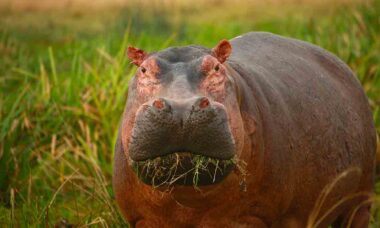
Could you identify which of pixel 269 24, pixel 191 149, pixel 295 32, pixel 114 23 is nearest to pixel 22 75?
pixel 114 23

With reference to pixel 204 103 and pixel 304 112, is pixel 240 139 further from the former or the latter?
pixel 304 112

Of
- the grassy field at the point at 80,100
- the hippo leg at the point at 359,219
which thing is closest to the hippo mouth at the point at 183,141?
the grassy field at the point at 80,100

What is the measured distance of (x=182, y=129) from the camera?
3.79m

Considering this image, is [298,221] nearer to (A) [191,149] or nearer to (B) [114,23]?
(A) [191,149]

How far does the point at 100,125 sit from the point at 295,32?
331 cm

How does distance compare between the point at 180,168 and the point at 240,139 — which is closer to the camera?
the point at 180,168

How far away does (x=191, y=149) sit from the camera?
383 centimetres

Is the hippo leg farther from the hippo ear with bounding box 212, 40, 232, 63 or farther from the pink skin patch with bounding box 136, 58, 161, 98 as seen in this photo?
the pink skin patch with bounding box 136, 58, 161, 98

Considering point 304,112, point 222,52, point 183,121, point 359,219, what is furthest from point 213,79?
point 359,219

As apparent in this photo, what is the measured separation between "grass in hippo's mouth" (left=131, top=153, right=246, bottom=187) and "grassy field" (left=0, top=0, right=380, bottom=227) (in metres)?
0.87

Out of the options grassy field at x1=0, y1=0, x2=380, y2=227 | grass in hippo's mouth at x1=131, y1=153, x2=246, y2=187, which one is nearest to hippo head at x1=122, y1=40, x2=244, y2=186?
grass in hippo's mouth at x1=131, y1=153, x2=246, y2=187

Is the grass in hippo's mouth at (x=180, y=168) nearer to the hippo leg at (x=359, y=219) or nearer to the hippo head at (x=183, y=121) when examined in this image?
the hippo head at (x=183, y=121)

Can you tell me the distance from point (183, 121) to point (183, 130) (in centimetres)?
4

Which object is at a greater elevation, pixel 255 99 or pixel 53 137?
pixel 255 99
